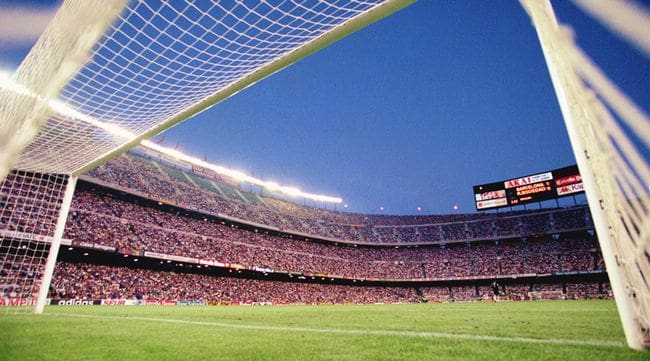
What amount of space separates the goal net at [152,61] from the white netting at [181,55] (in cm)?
2

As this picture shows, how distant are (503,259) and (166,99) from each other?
46.5m

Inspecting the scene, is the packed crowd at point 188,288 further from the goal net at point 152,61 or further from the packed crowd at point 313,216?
the goal net at point 152,61

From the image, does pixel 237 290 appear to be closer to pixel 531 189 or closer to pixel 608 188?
pixel 531 189

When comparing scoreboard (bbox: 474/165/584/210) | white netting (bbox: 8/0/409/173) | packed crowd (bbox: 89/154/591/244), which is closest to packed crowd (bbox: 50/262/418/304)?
packed crowd (bbox: 89/154/591/244)

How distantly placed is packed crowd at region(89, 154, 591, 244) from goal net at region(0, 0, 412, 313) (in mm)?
24001

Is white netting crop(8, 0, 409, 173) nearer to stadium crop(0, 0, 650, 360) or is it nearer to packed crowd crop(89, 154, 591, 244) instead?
stadium crop(0, 0, 650, 360)

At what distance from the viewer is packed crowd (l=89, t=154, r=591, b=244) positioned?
3269cm

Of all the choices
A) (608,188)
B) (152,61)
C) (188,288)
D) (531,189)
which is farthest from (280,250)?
(608,188)

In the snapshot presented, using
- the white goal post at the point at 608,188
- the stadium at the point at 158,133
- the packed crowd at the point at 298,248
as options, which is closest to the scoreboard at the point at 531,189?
the packed crowd at the point at 298,248

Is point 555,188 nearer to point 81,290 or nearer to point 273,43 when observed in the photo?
point 273,43

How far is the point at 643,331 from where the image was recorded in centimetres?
327

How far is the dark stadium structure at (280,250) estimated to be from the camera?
25883 millimetres

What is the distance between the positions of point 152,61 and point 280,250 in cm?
3676

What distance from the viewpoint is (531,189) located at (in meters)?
38.2
